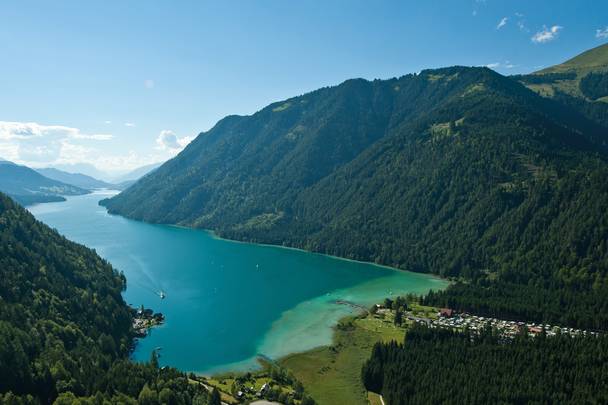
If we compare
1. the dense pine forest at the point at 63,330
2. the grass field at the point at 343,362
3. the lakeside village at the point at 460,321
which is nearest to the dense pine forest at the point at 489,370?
the grass field at the point at 343,362

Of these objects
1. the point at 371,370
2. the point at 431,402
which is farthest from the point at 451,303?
the point at 431,402

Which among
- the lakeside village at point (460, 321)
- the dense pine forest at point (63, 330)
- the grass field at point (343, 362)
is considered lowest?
the grass field at point (343, 362)

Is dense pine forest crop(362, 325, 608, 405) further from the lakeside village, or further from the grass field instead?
the lakeside village

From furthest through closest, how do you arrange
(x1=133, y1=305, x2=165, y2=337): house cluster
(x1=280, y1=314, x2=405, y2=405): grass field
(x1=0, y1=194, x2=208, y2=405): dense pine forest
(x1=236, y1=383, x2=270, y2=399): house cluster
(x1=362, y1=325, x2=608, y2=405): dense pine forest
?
(x1=133, y1=305, x2=165, y2=337): house cluster
(x1=280, y1=314, x2=405, y2=405): grass field
(x1=236, y1=383, x2=270, y2=399): house cluster
(x1=362, y1=325, x2=608, y2=405): dense pine forest
(x1=0, y1=194, x2=208, y2=405): dense pine forest

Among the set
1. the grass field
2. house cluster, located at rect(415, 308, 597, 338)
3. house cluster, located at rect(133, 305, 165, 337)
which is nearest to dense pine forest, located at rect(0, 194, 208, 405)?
house cluster, located at rect(133, 305, 165, 337)

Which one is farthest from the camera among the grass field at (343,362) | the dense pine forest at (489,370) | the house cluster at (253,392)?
the grass field at (343,362)

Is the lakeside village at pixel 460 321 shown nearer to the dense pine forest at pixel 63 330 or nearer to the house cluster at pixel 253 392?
the house cluster at pixel 253 392

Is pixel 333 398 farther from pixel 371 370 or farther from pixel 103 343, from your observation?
pixel 103 343
